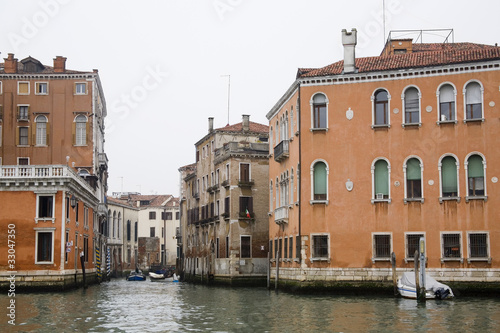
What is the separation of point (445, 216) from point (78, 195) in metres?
18.5

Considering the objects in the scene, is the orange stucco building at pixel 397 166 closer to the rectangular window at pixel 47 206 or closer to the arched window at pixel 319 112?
the arched window at pixel 319 112

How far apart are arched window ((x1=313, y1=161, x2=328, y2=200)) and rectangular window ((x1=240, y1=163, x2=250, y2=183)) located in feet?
45.3

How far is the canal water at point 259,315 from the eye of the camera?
56.8 ft

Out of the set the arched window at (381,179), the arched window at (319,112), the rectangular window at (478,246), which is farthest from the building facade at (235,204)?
the rectangular window at (478,246)

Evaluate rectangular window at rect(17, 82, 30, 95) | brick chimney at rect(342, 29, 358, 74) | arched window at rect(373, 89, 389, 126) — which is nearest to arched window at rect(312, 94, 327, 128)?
brick chimney at rect(342, 29, 358, 74)

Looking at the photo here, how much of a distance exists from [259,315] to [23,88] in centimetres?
2896

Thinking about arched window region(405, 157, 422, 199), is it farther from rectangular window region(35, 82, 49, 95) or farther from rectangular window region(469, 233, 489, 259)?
rectangular window region(35, 82, 49, 95)

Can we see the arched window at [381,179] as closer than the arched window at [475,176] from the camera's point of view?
No

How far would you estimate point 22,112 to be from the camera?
44156 millimetres

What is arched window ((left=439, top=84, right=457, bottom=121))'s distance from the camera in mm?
28312

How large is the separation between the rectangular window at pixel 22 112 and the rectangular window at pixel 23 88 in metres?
0.86

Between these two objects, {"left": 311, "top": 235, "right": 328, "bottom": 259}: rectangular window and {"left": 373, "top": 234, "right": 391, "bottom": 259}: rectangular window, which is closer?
{"left": 373, "top": 234, "right": 391, "bottom": 259}: rectangular window

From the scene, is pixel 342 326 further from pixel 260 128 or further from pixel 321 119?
pixel 260 128

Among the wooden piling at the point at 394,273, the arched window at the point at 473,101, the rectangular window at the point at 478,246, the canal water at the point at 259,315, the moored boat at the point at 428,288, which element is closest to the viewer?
the canal water at the point at 259,315
